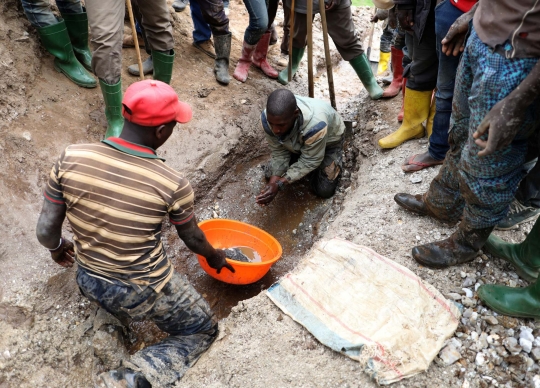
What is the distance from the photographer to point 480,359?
6.90ft

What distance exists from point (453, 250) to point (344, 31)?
105 inches

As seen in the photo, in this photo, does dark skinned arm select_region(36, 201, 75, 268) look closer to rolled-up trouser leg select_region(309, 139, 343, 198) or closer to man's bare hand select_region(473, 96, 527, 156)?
man's bare hand select_region(473, 96, 527, 156)

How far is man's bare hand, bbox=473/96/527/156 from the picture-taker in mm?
1735

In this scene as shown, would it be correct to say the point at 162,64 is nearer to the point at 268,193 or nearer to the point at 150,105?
the point at 268,193

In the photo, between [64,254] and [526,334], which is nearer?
[526,334]

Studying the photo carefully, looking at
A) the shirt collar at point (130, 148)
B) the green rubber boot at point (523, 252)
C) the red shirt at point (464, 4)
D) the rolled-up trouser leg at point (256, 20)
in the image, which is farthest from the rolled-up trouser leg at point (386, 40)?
the shirt collar at point (130, 148)

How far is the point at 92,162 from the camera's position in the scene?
1.94 meters

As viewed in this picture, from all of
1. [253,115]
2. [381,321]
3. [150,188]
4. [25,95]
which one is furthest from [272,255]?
[25,95]

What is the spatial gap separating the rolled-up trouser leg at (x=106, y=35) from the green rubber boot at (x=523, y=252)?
9.32 feet

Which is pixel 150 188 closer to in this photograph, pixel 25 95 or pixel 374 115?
pixel 25 95

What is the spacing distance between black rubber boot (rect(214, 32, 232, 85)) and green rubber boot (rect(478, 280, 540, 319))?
10.8ft

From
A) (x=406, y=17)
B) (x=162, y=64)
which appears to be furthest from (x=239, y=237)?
(x=406, y=17)

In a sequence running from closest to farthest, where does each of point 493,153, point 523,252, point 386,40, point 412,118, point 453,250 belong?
point 493,153
point 523,252
point 453,250
point 412,118
point 386,40

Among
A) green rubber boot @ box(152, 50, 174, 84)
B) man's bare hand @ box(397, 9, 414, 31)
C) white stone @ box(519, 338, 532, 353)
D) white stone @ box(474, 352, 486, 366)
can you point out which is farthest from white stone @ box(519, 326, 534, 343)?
green rubber boot @ box(152, 50, 174, 84)
